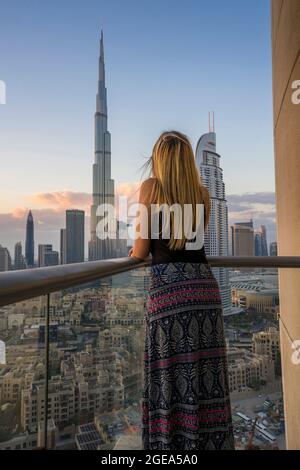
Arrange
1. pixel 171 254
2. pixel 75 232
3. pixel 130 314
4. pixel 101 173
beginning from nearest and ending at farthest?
pixel 171 254, pixel 130 314, pixel 75 232, pixel 101 173

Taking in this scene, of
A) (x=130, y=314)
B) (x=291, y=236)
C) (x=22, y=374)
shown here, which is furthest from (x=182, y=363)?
(x=291, y=236)

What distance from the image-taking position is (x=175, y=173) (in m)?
1.93

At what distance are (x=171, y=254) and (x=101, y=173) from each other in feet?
21.2

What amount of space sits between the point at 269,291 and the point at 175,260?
1.14 meters

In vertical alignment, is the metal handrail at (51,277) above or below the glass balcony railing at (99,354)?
above

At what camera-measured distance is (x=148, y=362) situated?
177 cm

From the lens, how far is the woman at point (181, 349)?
5.64 feet

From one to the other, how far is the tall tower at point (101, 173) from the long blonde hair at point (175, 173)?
2.12ft

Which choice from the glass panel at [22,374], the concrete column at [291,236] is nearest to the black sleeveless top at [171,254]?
the glass panel at [22,374]

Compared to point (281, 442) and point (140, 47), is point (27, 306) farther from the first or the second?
point (140, 47)

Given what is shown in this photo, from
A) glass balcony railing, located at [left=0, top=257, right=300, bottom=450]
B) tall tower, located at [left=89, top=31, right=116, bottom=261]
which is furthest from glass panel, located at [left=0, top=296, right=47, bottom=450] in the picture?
tall tower, located at [left=89, top=31, right=116, bottom=261]

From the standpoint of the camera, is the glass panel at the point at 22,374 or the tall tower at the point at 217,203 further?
the tall tower at the point at 217,203

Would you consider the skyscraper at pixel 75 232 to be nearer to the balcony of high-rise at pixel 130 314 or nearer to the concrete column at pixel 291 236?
the balcony of high-rise at pixel 130 314

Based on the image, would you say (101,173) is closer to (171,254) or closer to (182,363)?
(171,254)
